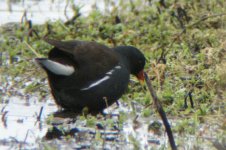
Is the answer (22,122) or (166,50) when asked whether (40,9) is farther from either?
(22,122)

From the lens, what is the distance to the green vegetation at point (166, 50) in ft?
25.5

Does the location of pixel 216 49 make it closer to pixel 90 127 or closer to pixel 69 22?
pixel 90 127

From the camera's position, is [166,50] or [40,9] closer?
[166,50]

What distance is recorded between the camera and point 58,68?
7816 mm

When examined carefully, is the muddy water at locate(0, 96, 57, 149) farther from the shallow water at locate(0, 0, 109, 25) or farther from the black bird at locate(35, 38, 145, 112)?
the shallow water at locate(0, 0, 109, 25)

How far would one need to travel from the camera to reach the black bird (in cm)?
789

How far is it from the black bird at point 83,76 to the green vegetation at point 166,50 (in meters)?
0.28

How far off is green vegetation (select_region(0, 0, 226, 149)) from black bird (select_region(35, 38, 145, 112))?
0.28 m

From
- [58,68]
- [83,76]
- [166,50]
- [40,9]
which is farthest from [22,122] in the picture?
[40,9]

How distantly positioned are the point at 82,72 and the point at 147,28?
9.76 feet

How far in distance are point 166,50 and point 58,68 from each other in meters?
2.19

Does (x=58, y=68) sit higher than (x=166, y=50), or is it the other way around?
(x=58, y=68)

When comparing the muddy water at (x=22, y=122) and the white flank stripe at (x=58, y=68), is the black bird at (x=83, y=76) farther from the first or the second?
the muddy water at (x=22, y=122)

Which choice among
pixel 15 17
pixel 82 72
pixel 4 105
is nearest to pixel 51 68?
pixel 82 72
